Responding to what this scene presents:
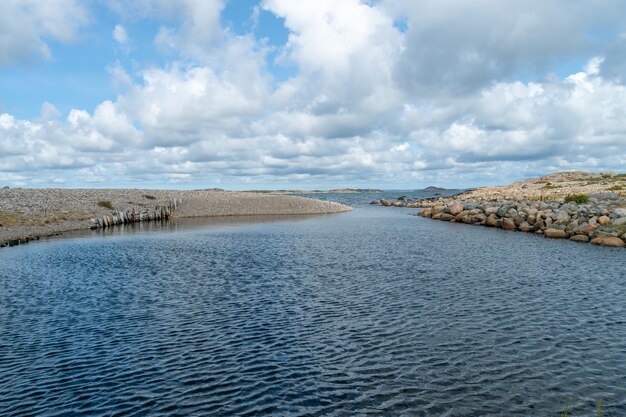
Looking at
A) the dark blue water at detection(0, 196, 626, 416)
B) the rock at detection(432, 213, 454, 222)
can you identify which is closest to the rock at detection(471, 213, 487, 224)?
the rock at detection(432, 213, 454, 222)

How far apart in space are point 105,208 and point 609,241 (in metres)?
78.6

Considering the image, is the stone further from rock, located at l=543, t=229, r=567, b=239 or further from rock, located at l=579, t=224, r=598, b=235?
rock, located at l=579, t=224, r=598, b=235

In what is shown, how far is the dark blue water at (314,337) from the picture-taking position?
12.5 meters

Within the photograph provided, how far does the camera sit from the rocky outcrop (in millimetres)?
44656

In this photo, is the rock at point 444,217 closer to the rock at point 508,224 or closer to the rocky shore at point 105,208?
the rock at point 508,224

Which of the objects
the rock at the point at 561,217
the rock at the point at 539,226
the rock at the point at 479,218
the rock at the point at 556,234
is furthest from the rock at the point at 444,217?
the rock at the point at 556,234

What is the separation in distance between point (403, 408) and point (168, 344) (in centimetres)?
953

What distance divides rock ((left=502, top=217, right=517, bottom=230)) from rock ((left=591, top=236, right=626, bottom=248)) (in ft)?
49.5

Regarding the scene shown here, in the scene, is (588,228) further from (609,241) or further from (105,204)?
(105,204)

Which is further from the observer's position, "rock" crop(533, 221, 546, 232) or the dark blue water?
"rock" crop(533, 221, 546, 232)

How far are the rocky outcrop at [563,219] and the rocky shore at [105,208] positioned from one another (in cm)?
4191

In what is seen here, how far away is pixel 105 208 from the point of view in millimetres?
81250

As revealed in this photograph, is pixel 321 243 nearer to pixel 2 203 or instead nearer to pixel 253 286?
pixel 253 286

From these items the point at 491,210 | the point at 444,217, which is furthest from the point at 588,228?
the point at 444,217
